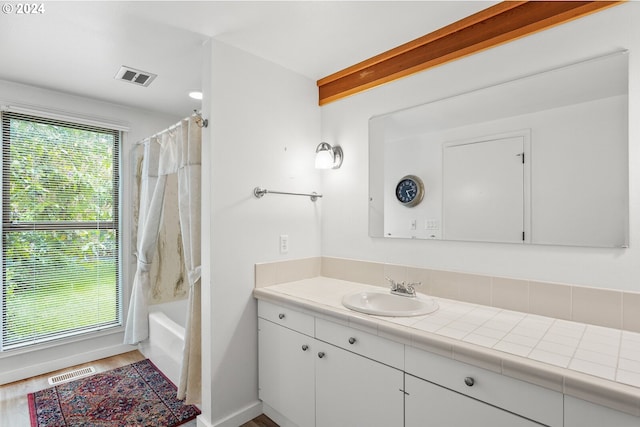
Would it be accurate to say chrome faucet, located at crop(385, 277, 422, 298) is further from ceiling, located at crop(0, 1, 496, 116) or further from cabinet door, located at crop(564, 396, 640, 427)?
ceiling, located at crop(0, 1, 496, 116)

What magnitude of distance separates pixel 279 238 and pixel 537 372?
1.56 m

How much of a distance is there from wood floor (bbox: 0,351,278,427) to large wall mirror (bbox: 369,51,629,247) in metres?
1.68

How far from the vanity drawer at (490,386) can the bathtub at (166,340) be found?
1.75 meters

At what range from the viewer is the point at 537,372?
1.00m

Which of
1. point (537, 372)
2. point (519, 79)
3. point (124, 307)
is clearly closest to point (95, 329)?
point (124, 307)

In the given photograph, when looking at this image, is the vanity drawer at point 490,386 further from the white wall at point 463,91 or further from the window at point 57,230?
the window at point 57,230

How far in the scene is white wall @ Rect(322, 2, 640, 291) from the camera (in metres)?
1.31

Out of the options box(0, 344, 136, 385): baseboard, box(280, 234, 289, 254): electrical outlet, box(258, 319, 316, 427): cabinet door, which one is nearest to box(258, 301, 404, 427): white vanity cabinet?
box(258, 319, 316, 427): cabinet door

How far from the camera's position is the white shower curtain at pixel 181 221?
202 cm

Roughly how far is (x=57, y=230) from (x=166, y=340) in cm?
131

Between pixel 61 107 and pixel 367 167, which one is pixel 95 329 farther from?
pixel 367 167

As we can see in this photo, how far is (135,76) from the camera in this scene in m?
2.32

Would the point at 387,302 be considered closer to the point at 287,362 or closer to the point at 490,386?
the point at 287,362
